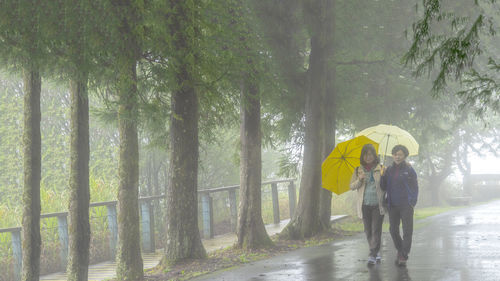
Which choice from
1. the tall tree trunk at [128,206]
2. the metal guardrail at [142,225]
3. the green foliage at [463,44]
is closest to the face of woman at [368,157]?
the green foliage at [463,44]

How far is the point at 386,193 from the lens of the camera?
1000cm

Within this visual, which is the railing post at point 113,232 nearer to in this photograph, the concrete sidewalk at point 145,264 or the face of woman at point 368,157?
the concrete sidewalk at point 145,264

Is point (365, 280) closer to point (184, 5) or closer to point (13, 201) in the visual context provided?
point (184, 5)

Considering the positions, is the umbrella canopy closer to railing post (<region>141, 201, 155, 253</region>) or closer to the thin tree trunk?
the thin tree trunk

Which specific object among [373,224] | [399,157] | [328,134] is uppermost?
[328,134]

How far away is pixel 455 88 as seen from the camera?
73.0 ft

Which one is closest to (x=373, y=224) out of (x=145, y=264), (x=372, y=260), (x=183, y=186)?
(x=372, y=260)

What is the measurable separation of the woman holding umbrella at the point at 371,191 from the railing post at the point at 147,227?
6237 millimetres

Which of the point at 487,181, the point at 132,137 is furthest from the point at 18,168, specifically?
the point at 487,181

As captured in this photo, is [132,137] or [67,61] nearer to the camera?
[67,61]

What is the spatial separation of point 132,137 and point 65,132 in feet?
54.8

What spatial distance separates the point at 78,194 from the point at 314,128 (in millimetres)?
7113

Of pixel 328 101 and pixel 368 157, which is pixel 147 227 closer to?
pixel 328 101

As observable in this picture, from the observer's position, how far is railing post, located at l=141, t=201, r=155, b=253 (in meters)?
14.7
